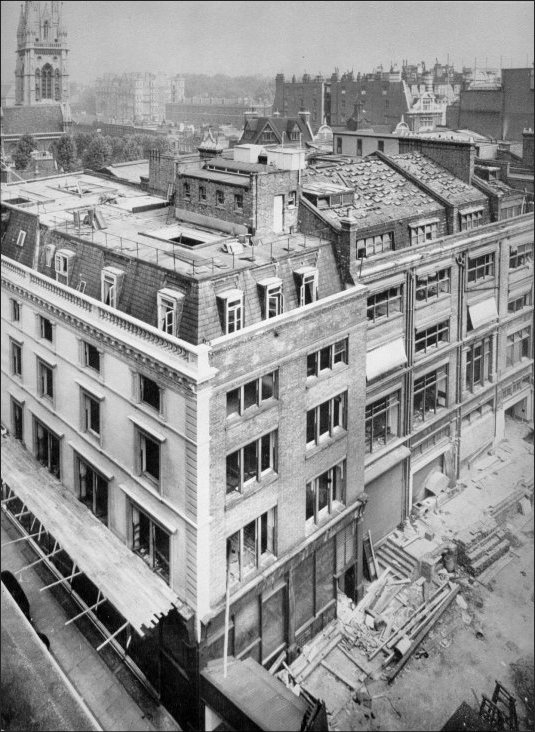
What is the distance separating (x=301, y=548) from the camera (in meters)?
25.5

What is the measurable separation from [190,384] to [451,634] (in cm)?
1559

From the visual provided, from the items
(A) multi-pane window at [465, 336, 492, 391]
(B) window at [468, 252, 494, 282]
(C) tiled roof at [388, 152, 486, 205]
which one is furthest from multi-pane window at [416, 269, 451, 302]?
(A) multi-pane window at [465, 336, 492, 391]

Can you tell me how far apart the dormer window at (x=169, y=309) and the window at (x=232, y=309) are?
142 cm

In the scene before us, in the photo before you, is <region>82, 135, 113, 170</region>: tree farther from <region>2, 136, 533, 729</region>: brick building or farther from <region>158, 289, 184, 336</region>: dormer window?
<region>158, 289, 184, 336</region>: dormer window

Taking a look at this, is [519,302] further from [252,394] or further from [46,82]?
[46,82]

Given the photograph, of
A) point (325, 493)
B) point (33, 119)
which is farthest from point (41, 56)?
point (325, 493)

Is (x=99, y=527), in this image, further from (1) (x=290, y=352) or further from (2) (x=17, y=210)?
(2) (x=17, y=210)

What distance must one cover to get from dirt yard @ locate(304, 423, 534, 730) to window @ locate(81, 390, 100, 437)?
41.9 ft

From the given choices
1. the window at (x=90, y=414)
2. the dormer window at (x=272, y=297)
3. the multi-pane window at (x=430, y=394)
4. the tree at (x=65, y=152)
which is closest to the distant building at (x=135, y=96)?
the tree at (x=65, y=152)

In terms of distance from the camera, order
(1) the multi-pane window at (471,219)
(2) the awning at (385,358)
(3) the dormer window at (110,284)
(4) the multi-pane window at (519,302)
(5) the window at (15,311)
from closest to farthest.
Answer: (3) the dormer window at (110,284) → (2) the awning at (385,358) → (5) the window at (15,311) → (1) the multi-pane window at (471,219) → (4) the multi-pane window at (519,302)

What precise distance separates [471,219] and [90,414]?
2198 cm

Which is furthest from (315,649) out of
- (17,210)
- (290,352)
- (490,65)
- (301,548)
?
(490,65)

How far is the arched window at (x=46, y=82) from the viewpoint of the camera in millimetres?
33562

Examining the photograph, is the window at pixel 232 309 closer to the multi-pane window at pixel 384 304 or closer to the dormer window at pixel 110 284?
the dormer window at pixel 110 284
